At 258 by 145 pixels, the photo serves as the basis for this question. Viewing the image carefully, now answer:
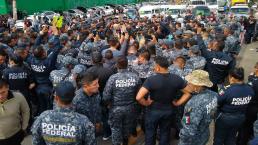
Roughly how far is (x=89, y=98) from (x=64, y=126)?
63.3 inches

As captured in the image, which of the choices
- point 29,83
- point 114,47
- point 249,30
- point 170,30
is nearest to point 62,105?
point 29,83

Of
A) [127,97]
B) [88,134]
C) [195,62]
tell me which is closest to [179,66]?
[195,62]

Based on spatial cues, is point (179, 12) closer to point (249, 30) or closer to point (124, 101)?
point (249, 30)

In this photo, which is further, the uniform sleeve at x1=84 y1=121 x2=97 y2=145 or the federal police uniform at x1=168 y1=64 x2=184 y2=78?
the federal police uniform at x1=168 y1=64 x2=184 y2=78

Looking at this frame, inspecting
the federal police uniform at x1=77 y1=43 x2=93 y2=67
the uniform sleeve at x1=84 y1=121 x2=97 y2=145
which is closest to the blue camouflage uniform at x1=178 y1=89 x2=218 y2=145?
the uniform sleeve at x1=84 y1=121 x2=97 y2=145

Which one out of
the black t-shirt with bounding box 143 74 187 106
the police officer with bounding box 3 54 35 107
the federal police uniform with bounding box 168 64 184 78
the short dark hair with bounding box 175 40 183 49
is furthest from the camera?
the short dark hair with bounding box 175 40 183 49

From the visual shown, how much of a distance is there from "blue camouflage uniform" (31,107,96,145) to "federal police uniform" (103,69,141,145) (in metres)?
2.15

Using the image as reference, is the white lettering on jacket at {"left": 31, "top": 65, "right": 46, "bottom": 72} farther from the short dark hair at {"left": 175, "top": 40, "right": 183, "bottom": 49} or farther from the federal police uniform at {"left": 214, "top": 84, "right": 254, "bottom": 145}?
the federal police uniform at {"left": 214, "top": 84, "right": 254, "bottom": 145}

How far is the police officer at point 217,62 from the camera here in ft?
25.7

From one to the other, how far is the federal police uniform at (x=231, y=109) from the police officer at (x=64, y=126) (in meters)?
2.46

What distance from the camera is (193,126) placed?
4.71 m

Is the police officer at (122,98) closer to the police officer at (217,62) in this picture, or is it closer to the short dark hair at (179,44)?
the short dark hair at (179,44)

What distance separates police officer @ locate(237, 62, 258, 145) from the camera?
5.89 metres

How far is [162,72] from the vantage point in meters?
5.41
